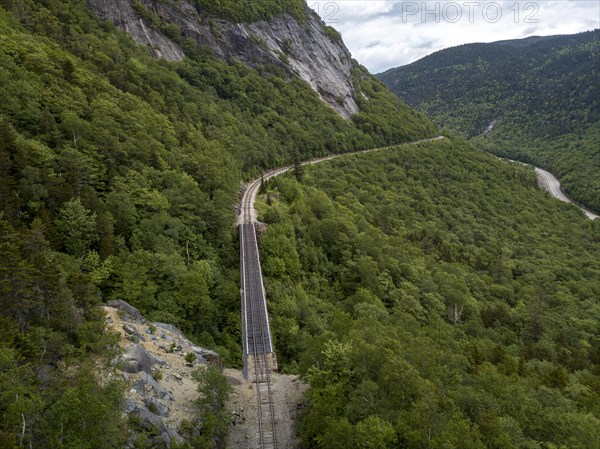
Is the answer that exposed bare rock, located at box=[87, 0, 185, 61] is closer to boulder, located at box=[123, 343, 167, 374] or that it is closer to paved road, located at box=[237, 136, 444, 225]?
paved road, located at box=[237, 136, 444, 225]

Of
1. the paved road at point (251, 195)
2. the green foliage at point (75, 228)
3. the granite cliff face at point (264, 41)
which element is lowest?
the green foliage at point (75, 228)

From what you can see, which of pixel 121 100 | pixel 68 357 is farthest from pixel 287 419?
pixel 121 100

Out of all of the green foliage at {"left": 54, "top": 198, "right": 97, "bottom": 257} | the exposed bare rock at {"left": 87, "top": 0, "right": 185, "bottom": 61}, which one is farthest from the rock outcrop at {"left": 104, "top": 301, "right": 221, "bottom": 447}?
the exposed bare rock at {"left": 87, "top": 0, "right": 185, "bottom": 61}

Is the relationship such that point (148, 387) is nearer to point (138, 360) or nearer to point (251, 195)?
point (138, 360)

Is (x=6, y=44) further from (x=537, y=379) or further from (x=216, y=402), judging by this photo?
(x=537, y=379)

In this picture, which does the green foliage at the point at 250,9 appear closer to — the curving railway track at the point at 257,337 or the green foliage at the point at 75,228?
the curving railway track at the point at 257,337

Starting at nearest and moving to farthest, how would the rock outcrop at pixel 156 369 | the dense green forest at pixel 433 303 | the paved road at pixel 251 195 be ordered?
the rock outcrop at pixel 156 369 < the dense green forest at pixel 433 303 < the paved road at pixel 251 195

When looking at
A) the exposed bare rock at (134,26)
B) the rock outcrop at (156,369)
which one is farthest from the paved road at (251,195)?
the exposed bare rock at (134,26)

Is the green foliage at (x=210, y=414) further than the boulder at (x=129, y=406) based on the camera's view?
Yes
